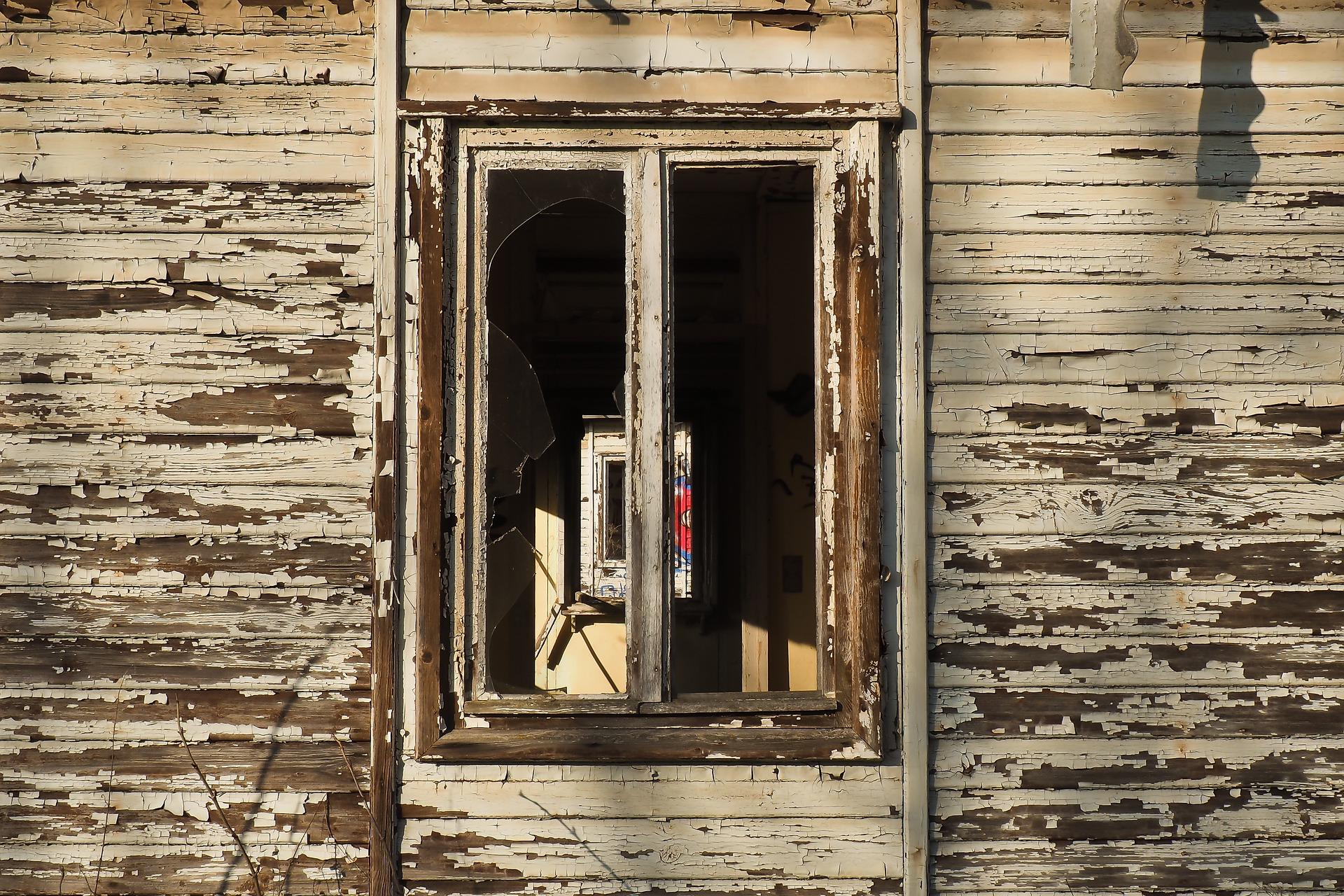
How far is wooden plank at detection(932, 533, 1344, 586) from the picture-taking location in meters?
2.39

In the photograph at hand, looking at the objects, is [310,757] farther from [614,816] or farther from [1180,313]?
[1180,313]

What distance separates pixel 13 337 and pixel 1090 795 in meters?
2.96

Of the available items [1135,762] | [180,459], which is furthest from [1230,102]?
[180,459]

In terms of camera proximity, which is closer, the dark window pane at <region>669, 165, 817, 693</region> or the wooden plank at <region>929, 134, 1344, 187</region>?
the wooden plank at <region>929, 134, 1344, 187</region>

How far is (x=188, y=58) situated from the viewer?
2395 millimetres

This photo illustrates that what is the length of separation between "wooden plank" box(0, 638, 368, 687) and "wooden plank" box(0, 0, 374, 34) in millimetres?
1560

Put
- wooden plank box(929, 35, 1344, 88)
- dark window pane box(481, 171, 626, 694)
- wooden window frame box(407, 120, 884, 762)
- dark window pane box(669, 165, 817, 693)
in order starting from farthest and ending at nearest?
dark window pane box(481, 171, 626, 694), dark window pane box(669, 165, 817, 693), wooden plank box(929, 35, 1344, 88), wooden window frame box(407, 120, 884, 762)

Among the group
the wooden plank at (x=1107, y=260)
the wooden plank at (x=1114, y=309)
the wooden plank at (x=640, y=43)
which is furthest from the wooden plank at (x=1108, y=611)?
the wooden plank at (x=640, y=43)

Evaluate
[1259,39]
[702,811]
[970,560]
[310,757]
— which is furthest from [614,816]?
[1259,39]

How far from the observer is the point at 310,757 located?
2.34 metres

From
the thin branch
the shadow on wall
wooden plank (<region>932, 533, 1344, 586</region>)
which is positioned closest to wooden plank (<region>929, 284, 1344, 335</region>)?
the shadow on wall

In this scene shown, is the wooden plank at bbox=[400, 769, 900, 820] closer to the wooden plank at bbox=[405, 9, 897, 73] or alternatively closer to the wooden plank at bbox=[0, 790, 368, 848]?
the wooden plank at bbox=[0, 790, 368, 848]

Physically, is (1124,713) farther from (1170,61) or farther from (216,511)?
(216,511)

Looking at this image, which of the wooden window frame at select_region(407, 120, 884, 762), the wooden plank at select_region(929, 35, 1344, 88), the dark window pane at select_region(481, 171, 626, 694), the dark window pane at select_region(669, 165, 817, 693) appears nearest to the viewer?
the wooden window frame at select_region(407, 120, 884, 762)
